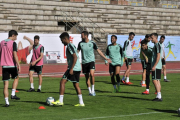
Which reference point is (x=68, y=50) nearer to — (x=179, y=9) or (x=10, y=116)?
(x=10, y=116)

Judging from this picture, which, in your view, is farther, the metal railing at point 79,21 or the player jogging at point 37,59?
the metal railing at point 79,21

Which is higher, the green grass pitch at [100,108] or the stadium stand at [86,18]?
the stadium stand at [86,18]

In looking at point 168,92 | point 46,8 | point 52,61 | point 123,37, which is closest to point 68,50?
point 168,92

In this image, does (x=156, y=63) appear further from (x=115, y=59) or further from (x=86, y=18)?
(x=86, y=18)

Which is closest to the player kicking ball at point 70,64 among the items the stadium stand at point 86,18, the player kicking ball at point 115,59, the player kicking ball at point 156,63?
the player kicking ball at point 156,63

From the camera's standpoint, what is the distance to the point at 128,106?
1108 cm

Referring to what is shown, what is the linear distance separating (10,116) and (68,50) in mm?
2499

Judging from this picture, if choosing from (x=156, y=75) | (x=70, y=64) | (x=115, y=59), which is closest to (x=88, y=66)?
(x=115, y=59)

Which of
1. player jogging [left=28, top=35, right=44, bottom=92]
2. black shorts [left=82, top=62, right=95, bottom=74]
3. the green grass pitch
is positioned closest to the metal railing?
player jogging [left=28, top=35, right=44, bottom=92]

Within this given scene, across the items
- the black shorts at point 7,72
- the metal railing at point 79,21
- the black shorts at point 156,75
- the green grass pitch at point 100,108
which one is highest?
the metal railing at point 79,21

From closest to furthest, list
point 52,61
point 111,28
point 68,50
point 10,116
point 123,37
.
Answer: point 10,116 < point 68,50 < point 52,61 < point 123,37 < point 111,28

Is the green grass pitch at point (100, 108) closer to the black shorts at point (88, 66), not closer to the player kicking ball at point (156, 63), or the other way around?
the player kicking ball at point (156, 63)

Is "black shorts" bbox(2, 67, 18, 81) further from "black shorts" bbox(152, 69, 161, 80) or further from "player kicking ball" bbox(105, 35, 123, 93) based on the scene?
"player kicking ball" bbox(105, 35, 123, 93)

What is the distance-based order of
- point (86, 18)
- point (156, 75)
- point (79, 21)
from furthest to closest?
point (86, 18), point (79, 21), point (156, 75)
